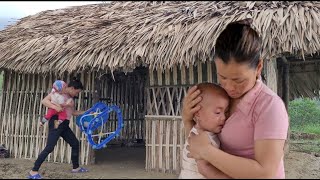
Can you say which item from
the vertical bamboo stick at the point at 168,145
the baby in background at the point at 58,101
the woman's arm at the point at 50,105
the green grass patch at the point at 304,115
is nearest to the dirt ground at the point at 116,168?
the vertical bamboo stick at the point at 168,145

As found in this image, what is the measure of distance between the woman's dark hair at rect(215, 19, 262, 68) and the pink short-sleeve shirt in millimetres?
125

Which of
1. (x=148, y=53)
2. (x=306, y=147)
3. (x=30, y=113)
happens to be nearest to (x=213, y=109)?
(x=148, y=53)

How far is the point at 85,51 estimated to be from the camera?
261 inches

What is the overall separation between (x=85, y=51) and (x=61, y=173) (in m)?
2.01

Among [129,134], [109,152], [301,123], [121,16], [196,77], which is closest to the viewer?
[196,77]

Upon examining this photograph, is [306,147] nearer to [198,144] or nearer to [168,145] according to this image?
[168,145]

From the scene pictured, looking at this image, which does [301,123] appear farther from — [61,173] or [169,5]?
[61,173]

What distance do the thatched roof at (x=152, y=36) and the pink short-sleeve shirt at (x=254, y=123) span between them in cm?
411

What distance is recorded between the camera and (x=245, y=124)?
1.43 meters

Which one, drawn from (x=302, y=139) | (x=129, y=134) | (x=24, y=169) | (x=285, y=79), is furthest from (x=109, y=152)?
(x=302, y=139)

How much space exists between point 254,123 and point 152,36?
4964 millimetres

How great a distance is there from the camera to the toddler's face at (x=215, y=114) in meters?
1.61

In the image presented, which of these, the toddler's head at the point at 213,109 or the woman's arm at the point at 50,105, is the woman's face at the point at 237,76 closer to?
the toddler's head at the point at 213,109

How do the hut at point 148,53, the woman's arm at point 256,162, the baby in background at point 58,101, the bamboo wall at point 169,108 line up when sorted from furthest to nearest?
the bamboo wall at point 169,108 < the baby in background at point 58,101 < the hut at point 148,53 < the woman's arm at point 256,162
